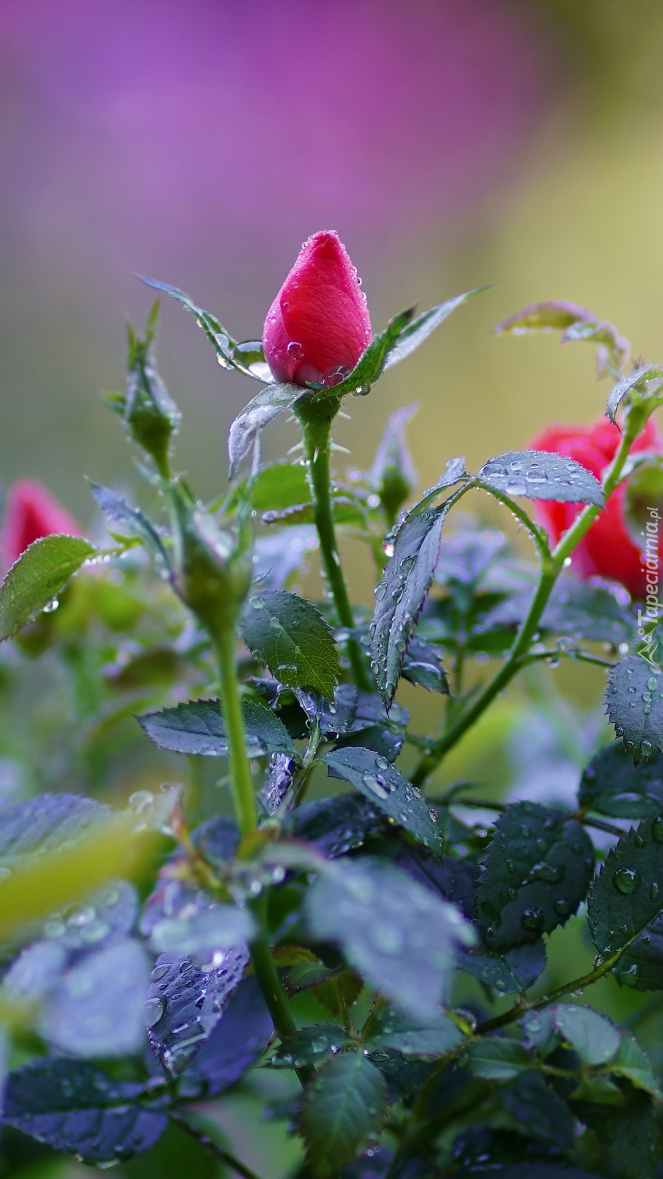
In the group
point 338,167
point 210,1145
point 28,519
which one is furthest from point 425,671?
point 338,167

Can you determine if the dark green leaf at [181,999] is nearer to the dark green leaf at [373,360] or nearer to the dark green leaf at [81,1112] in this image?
the dark green leaf at [81,1112]

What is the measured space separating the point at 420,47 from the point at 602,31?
1.02 feet

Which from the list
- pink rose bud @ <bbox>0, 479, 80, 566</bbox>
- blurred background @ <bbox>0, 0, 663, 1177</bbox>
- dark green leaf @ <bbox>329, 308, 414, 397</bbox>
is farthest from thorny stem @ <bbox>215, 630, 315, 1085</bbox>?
blurred background @ <bbox>0, 0, 663, 1177</bbox>

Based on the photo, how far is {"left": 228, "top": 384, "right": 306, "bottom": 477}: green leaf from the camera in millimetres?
237

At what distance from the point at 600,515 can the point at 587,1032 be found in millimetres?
195

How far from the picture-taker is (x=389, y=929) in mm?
131

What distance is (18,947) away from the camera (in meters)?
0.25

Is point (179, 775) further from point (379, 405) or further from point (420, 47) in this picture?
point (420, 47)

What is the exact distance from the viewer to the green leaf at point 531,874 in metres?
0.25

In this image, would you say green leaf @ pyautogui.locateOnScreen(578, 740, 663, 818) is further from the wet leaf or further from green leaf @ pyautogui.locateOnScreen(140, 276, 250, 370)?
green leaf @ pyautogui.locateOnScreen(140, 276, 250, 370)

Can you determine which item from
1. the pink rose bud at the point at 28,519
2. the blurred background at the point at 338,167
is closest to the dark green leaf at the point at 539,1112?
the pink rose bud at the point at 28,519

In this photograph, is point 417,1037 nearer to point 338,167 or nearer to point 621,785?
point 621,785

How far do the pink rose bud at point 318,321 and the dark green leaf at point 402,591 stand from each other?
5cm

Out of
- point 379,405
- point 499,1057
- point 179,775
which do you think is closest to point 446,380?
point 379,405
